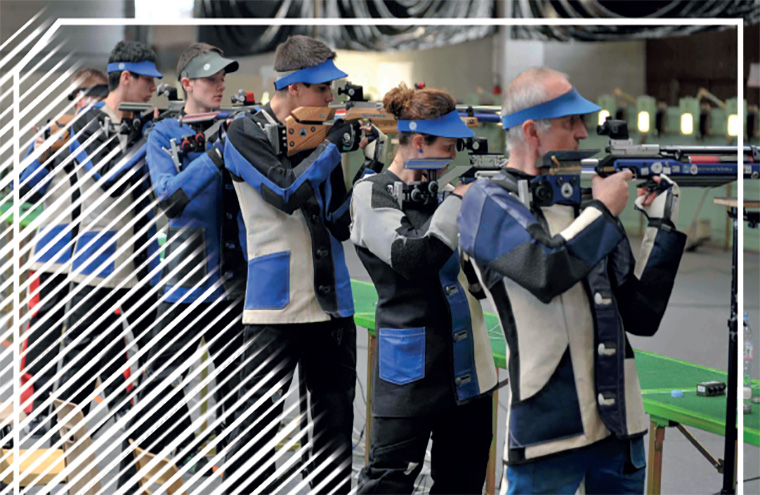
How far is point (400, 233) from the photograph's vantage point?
259 cm

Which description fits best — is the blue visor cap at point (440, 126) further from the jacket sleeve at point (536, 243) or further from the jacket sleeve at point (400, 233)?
the jacket sleeve at point (536, 243)

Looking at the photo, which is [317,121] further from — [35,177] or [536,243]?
[35,177]

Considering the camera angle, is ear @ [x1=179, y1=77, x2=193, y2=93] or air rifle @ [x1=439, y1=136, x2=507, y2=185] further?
ear @ [x1=179, y1=77, x2=193, y2=93]

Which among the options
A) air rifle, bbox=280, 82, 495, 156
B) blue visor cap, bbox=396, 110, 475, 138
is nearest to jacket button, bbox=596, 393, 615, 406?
blue visor cap, bbox=396, 110, 475, 138

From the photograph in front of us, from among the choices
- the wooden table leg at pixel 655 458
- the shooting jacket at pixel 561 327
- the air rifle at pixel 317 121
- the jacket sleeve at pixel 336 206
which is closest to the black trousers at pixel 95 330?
the jacket sleeve at pixel 336 206

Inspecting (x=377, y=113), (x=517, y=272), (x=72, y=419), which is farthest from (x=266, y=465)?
(x=517, y=272)

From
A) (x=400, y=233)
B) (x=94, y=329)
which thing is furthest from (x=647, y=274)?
(x=94, y=329)

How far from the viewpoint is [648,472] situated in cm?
308

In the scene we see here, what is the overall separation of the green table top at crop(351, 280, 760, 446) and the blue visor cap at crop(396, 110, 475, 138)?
0.84m

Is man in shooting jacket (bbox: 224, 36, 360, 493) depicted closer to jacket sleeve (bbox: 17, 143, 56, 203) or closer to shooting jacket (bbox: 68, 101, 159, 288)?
shooting jacket (bbox: 68, 101, 159, 288)

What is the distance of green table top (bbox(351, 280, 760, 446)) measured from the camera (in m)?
2.80

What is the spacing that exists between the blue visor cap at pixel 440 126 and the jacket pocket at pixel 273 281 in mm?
669

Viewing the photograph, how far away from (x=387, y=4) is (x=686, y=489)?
6.81 ft

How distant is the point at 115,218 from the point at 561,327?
226 centimetres
